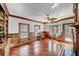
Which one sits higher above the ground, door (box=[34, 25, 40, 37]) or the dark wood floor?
door (box=[34, 25, 40, 37])

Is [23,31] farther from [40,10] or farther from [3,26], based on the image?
[40,10]

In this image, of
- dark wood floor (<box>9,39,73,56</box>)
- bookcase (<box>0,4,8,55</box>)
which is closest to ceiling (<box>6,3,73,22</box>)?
bookcase (<box>0,4,8,55</box>)

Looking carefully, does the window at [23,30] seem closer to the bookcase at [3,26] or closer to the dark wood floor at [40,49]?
the dark wood floor at [40,49]

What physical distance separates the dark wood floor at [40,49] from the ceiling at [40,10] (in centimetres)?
55

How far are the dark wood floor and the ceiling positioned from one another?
1.81 feet

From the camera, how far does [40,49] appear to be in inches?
106

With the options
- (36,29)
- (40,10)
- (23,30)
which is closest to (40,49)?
(36,29)

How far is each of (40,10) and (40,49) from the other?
2.80ft

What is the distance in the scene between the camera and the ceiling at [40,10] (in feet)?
8.56

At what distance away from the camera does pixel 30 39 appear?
8.86ft

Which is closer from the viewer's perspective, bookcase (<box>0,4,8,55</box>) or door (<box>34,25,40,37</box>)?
bookcase (<box>0,4,8,55</box>)

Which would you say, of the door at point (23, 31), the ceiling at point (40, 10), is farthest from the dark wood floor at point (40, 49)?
the ceiling at point (40, 10)

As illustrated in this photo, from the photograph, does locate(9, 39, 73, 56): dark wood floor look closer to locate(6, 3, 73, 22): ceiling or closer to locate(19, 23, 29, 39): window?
locate(19, 23, 29, 39): window

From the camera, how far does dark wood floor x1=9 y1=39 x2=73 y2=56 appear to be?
8.69 ft
